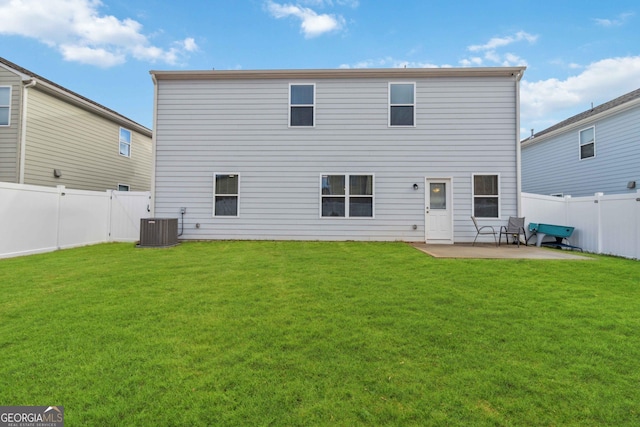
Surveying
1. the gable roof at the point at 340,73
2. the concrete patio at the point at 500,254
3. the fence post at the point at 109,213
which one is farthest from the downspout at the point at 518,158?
the fence post at the point at 109,213

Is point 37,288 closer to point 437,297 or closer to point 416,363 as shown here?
point 416,363

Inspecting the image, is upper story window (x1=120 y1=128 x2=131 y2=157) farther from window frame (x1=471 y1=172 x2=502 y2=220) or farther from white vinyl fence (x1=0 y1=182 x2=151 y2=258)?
window frame (x1=471 y1=172 x2=502 y2=220)

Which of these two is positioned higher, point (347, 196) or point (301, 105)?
point (301, 105)

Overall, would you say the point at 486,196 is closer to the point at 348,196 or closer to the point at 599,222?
the point at 599,222

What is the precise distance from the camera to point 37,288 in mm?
4027

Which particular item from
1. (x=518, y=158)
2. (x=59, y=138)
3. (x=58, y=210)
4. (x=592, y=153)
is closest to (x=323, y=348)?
(x=58, y=210)

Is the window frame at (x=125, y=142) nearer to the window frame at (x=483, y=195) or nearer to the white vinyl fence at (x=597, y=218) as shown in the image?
the window frame at (x=483, y=195)

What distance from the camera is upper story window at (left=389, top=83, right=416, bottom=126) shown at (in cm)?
911

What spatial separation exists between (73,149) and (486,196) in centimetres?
1434

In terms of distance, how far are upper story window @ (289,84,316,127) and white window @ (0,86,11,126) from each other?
339 inches

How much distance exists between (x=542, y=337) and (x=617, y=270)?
169 inches

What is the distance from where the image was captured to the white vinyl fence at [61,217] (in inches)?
257

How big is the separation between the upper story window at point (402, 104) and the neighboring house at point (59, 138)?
36.3ft

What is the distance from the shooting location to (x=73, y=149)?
1055 cm
